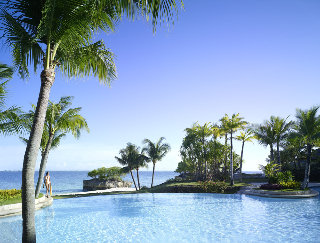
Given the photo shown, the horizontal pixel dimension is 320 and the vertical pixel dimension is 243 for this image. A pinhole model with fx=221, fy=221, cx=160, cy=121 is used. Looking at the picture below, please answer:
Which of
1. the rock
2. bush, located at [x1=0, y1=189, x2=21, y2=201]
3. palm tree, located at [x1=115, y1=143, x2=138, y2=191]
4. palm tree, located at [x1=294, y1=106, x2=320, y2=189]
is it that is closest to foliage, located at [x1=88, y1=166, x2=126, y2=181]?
the rock

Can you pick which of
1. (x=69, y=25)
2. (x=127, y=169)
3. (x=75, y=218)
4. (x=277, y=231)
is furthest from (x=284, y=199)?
(x=127, y=169)

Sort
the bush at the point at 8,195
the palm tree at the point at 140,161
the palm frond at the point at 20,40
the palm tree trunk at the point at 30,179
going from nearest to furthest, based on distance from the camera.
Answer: the palm tree trunk at the point at 30,179 < the palm frond at the point at 20,40 < the bush at the point at 8,195 < the palm tree at the point at 140,161

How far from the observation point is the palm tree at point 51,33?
410 centimetres

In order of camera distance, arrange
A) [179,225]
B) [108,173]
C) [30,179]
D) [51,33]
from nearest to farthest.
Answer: [30,179] → [51,33] → [179,225] → [108,173]

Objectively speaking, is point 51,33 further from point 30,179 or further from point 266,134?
point 266,134

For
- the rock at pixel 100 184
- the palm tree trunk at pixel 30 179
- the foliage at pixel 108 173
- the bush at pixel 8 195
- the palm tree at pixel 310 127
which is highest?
the palm tree at pixel 310 127

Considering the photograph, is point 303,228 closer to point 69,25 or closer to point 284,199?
point 284,199

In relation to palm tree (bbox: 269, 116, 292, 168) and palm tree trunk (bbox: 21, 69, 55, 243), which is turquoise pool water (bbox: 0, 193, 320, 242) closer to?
palm tree trunk (bbox: 21, 69, 55, 243)

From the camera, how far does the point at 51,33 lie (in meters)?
4.91

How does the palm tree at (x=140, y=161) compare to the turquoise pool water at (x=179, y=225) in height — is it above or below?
above

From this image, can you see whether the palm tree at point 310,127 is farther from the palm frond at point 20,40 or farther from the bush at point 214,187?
the palm frond at point 20,40

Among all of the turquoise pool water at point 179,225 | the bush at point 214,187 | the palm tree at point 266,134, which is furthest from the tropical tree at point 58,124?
the palm tree at point 266,134

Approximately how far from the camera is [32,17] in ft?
16.9

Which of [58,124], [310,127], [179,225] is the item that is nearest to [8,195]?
[58,124]
